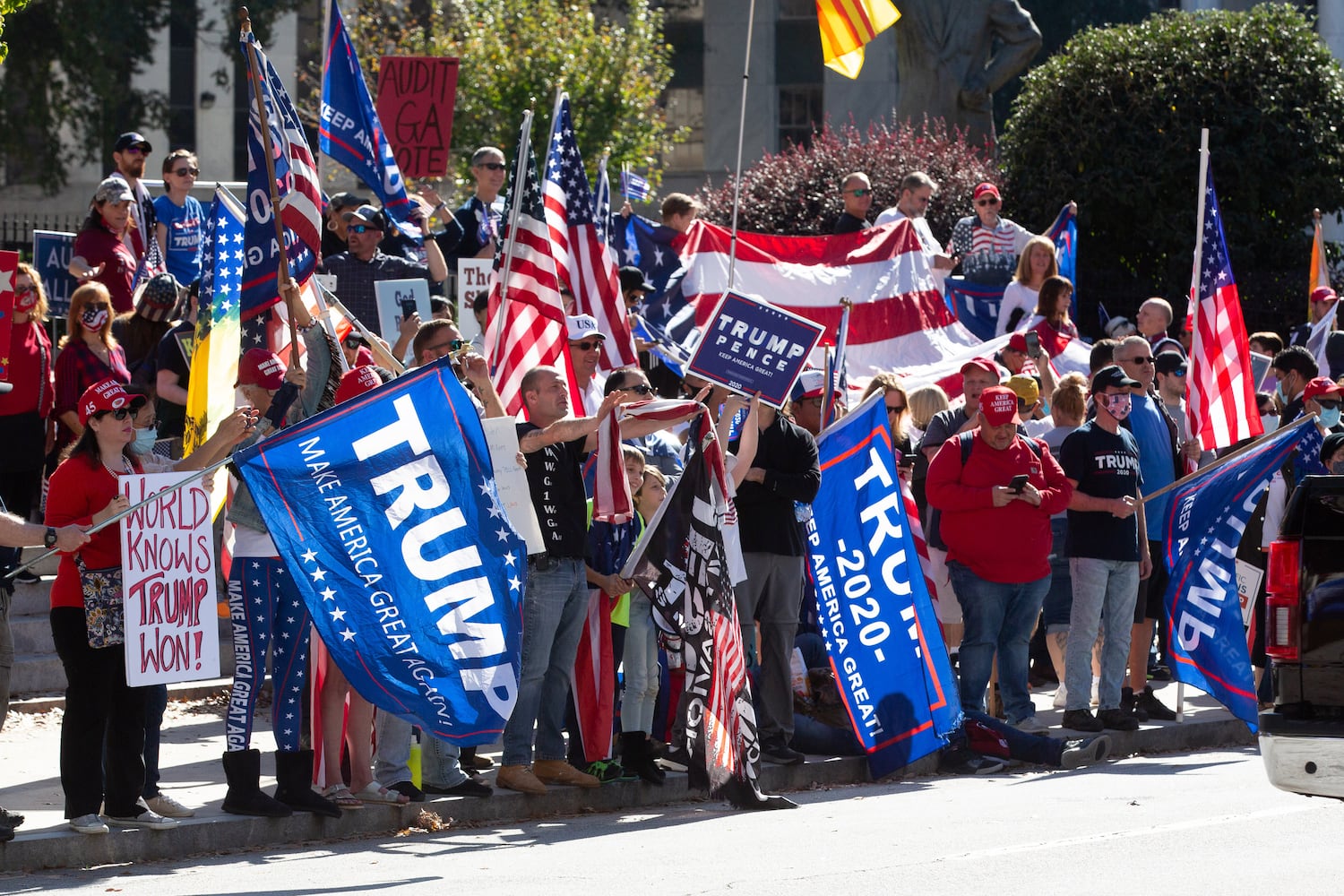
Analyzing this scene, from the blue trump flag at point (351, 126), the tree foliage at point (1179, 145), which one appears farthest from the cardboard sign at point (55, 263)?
the tree foliage at point (1179, 145)

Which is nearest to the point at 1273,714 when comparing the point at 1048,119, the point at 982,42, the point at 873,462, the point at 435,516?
the point at 435,516

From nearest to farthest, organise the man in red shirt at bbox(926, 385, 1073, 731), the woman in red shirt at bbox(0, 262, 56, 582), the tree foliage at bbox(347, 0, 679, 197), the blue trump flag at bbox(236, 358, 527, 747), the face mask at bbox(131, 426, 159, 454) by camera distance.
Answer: the blue trump flag at bbox(236, 358, 527, 747) < the face mask at bbox(131, 426, 159, 454) < the man in red shirt at bbox(926, 385, 1073, 731) < the woman in red shirt at bbox(0, 262, 56, 582) < the tree foliage at bbox(347, 0, 679, 197)

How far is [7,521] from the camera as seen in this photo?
7.78 meters

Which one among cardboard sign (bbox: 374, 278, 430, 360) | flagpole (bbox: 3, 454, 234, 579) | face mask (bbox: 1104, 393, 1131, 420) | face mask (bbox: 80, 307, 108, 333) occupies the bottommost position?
flagpole (bbox: 3, 454, 234, 579)

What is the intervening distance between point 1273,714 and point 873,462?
4355 mm

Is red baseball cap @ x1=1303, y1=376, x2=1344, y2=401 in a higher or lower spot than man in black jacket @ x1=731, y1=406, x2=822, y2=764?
higher

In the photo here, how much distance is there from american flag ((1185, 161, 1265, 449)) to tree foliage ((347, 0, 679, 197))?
20973 mm

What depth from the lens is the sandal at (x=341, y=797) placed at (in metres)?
8.97

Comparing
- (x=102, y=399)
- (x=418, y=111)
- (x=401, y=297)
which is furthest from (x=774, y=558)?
(x=418, y=111)

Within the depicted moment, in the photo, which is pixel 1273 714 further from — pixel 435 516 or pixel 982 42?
pixel 982 42

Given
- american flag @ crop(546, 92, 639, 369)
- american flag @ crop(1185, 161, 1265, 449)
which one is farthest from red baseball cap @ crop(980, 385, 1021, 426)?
american flag @ crop(1185, 161, 1265, 449)

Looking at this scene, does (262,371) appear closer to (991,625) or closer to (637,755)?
(637,755)

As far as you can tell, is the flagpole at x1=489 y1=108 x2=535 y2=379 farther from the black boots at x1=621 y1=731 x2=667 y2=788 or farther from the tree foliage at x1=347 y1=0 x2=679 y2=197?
the tree foliage at x1=347 y1=0 x2=679 y2=197

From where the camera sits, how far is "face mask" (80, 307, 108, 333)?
11562 millimetres
